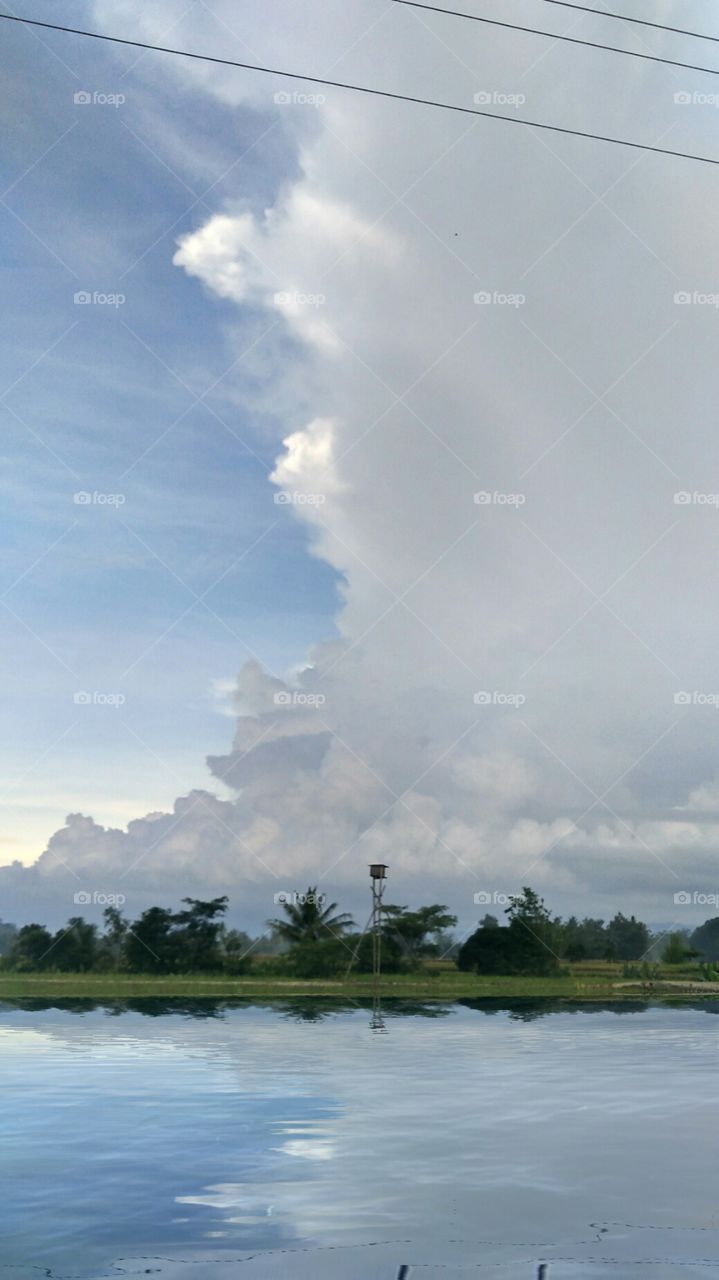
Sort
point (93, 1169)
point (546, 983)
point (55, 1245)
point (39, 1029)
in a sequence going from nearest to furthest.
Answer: point (55, 1245), point (93, 1169), point (39, 1029), point (546, 983)

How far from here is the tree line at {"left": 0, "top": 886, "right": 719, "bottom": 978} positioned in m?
45.2

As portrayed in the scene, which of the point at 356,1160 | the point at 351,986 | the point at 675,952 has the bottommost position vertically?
the point at 351,986

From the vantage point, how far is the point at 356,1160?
10617mm

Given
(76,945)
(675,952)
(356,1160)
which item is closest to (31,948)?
(76,945)

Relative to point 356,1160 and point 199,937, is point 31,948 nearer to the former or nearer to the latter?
point 199,937

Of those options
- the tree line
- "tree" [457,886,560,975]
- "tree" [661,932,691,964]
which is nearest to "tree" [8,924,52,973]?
the tree line

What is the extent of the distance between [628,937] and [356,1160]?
5293 cm

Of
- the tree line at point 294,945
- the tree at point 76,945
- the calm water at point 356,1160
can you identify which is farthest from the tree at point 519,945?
the calm water at point 356,1160

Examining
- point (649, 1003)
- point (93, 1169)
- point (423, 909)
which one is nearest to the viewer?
point (93, 1169)

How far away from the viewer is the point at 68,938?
151ft

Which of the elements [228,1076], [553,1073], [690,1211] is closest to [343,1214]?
[690,1211]

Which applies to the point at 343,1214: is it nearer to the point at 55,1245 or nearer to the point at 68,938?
the point at 55,1245

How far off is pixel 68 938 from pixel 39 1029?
20.6 meters

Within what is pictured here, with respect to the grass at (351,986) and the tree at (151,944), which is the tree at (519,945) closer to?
the grass at (351,986)
